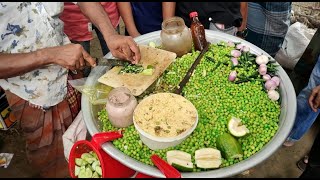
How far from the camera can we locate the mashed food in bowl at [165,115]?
1885 mm

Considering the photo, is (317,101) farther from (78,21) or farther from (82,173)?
(78,21)

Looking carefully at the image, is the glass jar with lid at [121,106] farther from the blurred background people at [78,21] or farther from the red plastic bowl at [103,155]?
the blurred background people at [78,21]

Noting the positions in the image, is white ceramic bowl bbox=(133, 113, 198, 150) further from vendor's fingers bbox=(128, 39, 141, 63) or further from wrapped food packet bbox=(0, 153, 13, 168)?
Answer: wrapped food packet bbox=(0, 153, 13, 168)

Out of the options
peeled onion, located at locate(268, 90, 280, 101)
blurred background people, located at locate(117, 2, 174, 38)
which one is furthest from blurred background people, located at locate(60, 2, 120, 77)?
peeled onion, located at locate(268, 90, 280, 101)

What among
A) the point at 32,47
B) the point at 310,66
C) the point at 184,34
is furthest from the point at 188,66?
the point at 310,66

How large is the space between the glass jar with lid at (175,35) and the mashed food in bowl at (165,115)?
22.5 inches

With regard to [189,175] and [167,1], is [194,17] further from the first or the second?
[189,175]

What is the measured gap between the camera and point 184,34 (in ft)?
8.14

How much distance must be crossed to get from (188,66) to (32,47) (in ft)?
3.79

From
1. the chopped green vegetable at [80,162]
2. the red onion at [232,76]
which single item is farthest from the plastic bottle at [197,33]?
the chopped green vegetable at [80,162]

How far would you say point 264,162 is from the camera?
3.25 meters

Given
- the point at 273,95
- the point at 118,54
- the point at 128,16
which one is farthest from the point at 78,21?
the point at 273,95

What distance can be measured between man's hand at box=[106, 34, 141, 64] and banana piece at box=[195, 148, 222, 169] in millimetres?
858

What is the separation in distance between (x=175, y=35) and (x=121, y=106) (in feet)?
2.64
